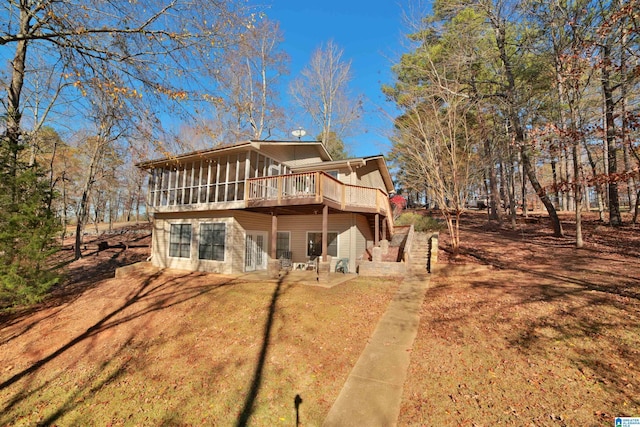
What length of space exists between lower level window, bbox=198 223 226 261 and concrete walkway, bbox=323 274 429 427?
842cm

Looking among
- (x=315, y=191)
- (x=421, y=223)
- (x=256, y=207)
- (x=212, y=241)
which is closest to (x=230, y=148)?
(x=256, y=207)

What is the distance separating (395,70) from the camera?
17969 mm

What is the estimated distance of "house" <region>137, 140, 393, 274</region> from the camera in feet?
37.3

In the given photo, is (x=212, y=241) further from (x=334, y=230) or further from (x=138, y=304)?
(x=334, y=230)

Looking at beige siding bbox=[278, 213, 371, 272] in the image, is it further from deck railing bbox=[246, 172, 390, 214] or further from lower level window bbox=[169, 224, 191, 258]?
lower level window bbox=[169, 224, 191, 258]

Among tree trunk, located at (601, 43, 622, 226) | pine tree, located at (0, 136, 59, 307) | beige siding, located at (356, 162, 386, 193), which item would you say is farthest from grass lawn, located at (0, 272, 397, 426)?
tree trunk, located at (601, 43, 622, 226)

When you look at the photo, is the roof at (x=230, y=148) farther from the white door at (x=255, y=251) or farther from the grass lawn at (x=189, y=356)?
the grass lawn at (x=189, y=356)

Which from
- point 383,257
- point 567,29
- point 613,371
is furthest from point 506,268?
point 567,29

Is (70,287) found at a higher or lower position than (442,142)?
lower

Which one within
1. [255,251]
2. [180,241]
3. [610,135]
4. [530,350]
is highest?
[610,135]

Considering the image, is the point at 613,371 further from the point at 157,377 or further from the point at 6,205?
the point at 6,205

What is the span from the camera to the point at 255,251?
1345cm

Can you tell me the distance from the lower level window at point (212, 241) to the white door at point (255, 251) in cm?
116

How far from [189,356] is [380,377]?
12.6 ft
